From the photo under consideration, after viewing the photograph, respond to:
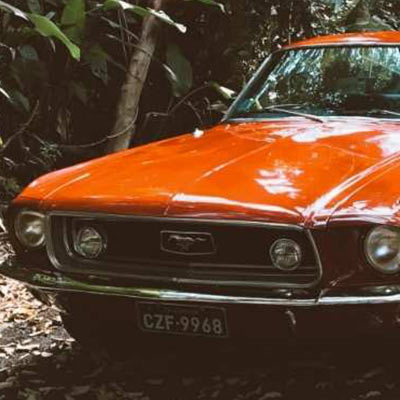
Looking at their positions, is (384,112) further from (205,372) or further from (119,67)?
(119,67)

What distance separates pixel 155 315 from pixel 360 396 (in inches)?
37.5

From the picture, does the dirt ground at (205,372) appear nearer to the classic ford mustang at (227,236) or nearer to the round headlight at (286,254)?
the classic ford mustang at (227,236)

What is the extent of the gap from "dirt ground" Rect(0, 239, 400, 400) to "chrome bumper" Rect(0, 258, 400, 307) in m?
0.27

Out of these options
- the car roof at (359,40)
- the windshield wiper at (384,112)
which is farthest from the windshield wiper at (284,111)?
the car roof at (359,40)

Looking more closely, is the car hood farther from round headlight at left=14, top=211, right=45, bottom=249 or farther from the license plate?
the license plate

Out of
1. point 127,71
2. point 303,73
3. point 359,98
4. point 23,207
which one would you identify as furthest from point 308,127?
point 127,71

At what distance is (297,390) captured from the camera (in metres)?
3.57

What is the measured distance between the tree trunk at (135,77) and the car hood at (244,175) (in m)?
2.80

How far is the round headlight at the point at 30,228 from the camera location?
11.7ft

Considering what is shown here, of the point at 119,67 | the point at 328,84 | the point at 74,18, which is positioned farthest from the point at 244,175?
the point at 119,67

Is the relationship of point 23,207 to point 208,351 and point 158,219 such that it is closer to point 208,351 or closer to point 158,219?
point 158,219

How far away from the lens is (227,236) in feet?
10.4

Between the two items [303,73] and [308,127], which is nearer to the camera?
[308,127]

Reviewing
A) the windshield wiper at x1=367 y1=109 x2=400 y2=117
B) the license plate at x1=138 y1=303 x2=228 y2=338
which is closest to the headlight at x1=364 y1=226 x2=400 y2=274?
the license plate at x1=138 y1=303 x2=228 y2=338
